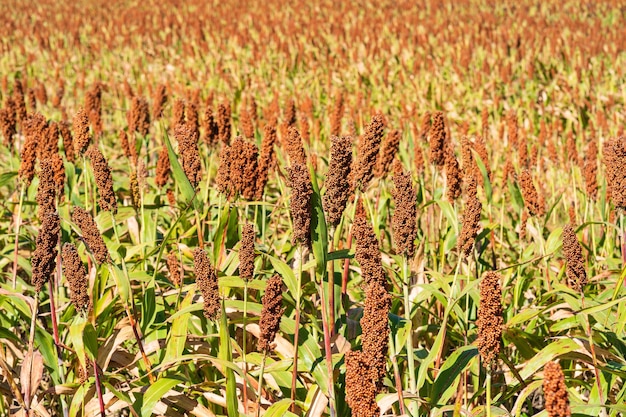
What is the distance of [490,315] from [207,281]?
2.59 ft

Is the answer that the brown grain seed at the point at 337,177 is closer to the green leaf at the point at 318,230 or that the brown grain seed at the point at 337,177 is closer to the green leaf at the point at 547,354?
the green leaf at the point at 318,230

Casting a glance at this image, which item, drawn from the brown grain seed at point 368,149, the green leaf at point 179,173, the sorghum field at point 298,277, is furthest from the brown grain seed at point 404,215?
the green leaf at point 179,173

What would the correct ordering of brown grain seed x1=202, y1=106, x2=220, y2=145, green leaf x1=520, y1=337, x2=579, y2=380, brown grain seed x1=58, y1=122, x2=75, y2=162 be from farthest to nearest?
brown grain seed x1=58, y1=122, x2=75, y2=162 → brown grain seed x1=202, y1=106, x2=220, y2=145 → green leaf x1=520, y1=337, x2=579, y2=380

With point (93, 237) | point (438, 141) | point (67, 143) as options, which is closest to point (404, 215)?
point (93, 237)

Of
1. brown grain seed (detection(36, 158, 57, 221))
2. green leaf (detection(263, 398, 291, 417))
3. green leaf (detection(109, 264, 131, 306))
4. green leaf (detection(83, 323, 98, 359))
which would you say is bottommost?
green leaf (detection(263, 398, 291, 417))

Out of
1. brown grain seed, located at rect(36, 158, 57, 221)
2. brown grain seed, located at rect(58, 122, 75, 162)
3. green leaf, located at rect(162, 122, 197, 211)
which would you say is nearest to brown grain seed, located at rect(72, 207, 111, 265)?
brown grain seed, located at rect(36, 158, 57, 221)

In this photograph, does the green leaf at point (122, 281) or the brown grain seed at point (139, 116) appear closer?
the green leaf at point (122, 281)

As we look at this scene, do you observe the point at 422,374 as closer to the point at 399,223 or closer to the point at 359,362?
the point at 399,223

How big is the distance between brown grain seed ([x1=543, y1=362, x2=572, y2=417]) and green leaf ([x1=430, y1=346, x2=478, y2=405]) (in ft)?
3.68

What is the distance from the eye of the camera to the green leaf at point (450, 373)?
252cm

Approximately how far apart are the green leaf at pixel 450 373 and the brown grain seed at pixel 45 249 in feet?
3.99

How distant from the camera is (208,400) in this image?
2.70m

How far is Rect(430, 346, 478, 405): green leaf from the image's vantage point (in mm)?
2516

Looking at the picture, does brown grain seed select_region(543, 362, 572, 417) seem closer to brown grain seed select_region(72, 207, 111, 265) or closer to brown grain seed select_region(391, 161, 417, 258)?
brown grain seed select_region(391, 161, 417, 258)
